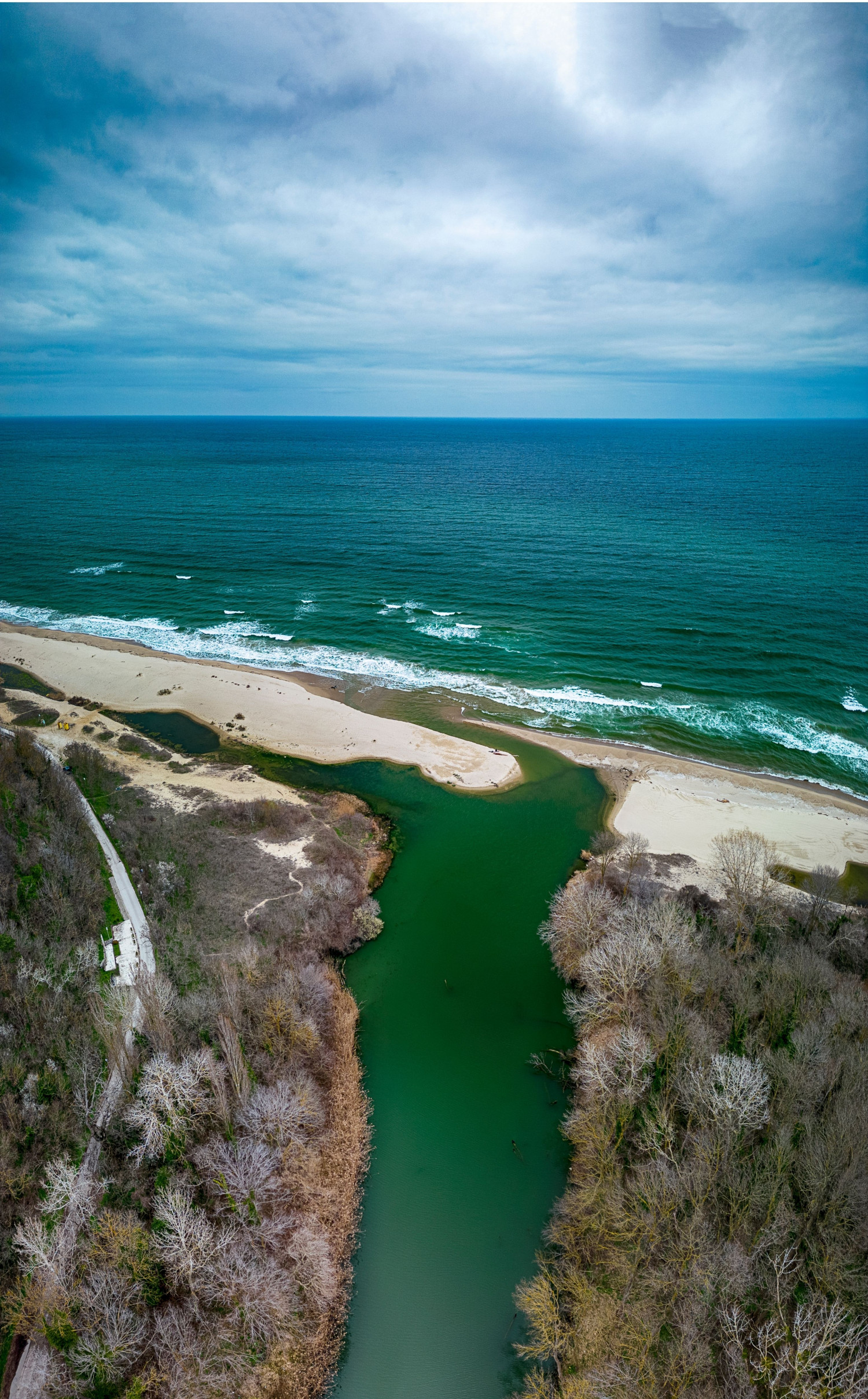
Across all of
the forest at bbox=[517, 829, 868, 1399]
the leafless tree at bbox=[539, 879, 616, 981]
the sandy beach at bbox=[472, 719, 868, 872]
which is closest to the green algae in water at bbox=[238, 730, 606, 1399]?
the leafless tree at bbox=[539, 879, 616, 981]

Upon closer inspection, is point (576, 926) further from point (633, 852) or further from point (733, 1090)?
point (733, 1090)

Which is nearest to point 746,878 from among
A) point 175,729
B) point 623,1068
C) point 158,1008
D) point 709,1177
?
point 623,1068

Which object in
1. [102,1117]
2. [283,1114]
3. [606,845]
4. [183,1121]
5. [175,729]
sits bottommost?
[102,1117]

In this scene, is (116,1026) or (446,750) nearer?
(116,1026)

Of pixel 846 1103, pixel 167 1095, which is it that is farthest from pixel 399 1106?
pixel 846 1103

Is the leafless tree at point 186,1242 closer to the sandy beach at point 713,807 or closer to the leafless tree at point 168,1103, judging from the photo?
the leafless tree at point 168,1103

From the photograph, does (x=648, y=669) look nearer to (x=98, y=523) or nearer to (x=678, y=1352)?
(x=678, y=1352)

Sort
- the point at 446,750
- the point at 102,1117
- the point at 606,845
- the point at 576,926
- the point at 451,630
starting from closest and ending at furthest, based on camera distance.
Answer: the point at 102,1117 → the point at 576,926 → the point at 606,845 → the point at 446,750 → the point at 451,630
